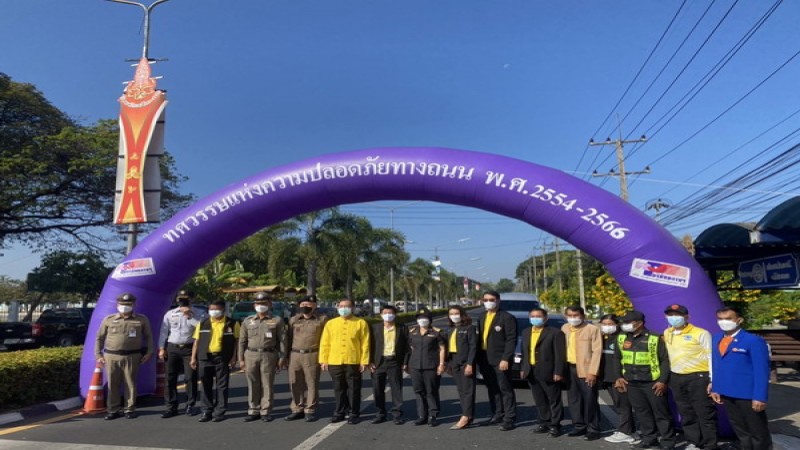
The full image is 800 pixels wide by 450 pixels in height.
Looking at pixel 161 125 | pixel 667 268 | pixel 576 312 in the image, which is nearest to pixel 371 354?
pixel 576 312

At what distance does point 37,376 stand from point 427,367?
5859mm

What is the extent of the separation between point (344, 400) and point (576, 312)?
10.6 ft

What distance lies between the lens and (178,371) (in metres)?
7.93

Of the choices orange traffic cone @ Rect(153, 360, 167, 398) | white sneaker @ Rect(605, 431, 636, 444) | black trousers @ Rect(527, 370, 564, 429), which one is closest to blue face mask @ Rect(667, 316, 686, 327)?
white sneaker @ Rect(605, 431, 636, 444)

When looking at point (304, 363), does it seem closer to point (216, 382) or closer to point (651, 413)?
point (216, 382)

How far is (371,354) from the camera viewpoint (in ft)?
24.5

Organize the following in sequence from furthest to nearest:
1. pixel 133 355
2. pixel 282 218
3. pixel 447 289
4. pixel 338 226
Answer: pixel 447 289
pixel 338 226
pixel 282 218
pixel 133 355

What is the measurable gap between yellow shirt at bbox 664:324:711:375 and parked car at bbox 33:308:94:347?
60.5 ft

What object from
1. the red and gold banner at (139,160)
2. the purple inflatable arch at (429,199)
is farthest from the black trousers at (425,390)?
the red and gold banner at (139,160)

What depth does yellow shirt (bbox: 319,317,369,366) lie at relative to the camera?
7.19 metres

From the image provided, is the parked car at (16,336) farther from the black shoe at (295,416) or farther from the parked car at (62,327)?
the black shoe at (295,416)

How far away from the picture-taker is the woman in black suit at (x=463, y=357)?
6.88m

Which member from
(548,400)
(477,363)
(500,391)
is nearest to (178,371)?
(477,363)

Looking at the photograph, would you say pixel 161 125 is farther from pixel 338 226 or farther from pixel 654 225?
pixel 338 226
